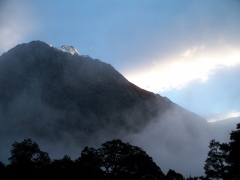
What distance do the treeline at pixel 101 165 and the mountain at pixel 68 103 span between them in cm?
6810

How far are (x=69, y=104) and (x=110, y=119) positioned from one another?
26740 millimetres

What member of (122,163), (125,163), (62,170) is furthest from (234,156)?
(62,170)

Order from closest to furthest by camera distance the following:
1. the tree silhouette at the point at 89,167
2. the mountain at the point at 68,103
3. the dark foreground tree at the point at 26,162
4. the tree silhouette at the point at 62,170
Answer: the tree silhouette at the point at 62,170 → the dark foreground tree at the point at 26,162 → the tree silhouette at the point at 89,167 → the mountain at the point at 68,103

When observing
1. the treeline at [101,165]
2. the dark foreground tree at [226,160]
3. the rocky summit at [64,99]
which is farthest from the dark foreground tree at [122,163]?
the rocky summit at [64,99]

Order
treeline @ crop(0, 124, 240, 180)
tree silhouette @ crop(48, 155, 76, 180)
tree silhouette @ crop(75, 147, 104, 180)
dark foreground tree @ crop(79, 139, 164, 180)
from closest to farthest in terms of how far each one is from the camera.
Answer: treeline @ crop(0, 124, 240, 180) < tree silhouette @ crop(48, 155, 76, 180) < tree silhouette @ crop(75, 147, 104, 180) < dark foreground tree @ crop(79, 139, 164, 180)

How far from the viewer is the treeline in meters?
26.9

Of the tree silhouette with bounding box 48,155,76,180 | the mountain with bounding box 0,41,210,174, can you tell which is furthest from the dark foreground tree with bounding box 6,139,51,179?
the mountain with bounding box 0,41,210,174

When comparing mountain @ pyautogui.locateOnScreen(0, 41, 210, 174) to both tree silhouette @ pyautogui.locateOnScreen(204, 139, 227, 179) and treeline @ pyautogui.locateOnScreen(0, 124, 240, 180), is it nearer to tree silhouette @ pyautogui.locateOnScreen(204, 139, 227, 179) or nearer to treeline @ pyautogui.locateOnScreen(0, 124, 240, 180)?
treeline @ pyautogui.locateOnScreen(0, 124, 240, 180)

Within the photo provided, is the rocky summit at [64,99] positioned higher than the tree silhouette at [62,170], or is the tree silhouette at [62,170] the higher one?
the rocky summit at [64,99]

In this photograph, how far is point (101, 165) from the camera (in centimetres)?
3728

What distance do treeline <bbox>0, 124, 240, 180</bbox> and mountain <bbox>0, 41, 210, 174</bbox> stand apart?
68101 millimetres

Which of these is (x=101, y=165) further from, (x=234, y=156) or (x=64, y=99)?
(x=64, y=99)

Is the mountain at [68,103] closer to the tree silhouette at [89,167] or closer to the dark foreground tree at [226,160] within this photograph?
the tree silhouette at [89,167]

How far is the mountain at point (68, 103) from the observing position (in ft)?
353
